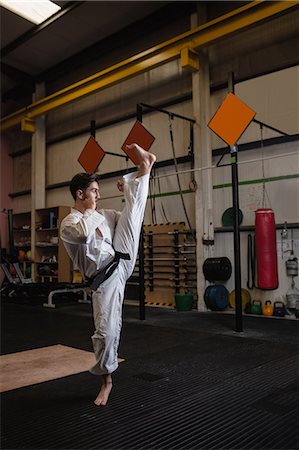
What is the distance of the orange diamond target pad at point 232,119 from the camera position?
3.93m

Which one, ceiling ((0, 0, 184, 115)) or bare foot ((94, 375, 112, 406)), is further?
ceiling ((0, 0, 184, 115))

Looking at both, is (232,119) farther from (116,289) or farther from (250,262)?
(116,289)

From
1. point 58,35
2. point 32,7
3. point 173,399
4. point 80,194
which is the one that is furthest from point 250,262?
point 58,35

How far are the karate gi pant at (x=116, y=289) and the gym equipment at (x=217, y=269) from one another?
325cm

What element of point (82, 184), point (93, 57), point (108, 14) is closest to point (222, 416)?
point (82, 184)

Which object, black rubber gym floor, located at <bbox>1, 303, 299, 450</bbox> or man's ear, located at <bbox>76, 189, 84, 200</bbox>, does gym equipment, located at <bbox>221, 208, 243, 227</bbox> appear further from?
man's ear, located at <bbox>76, 189, 84, 200</bbox>

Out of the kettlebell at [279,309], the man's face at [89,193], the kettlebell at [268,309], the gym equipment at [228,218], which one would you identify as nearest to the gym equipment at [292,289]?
the kettlebell at [279,309]

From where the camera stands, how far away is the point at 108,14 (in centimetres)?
671

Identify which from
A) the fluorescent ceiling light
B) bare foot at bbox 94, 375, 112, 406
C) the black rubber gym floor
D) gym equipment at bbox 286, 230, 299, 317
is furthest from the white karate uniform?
the fluorescent ceiling light

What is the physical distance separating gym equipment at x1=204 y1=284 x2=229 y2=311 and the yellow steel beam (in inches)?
134

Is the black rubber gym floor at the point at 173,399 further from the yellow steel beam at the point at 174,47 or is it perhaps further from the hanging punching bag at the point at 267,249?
the yellow steel beam at the point at 174,47

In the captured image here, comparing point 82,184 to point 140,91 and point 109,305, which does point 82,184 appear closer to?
point 109,305

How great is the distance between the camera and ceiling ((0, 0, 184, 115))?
6523mm

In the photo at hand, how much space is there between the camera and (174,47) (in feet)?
18.7
